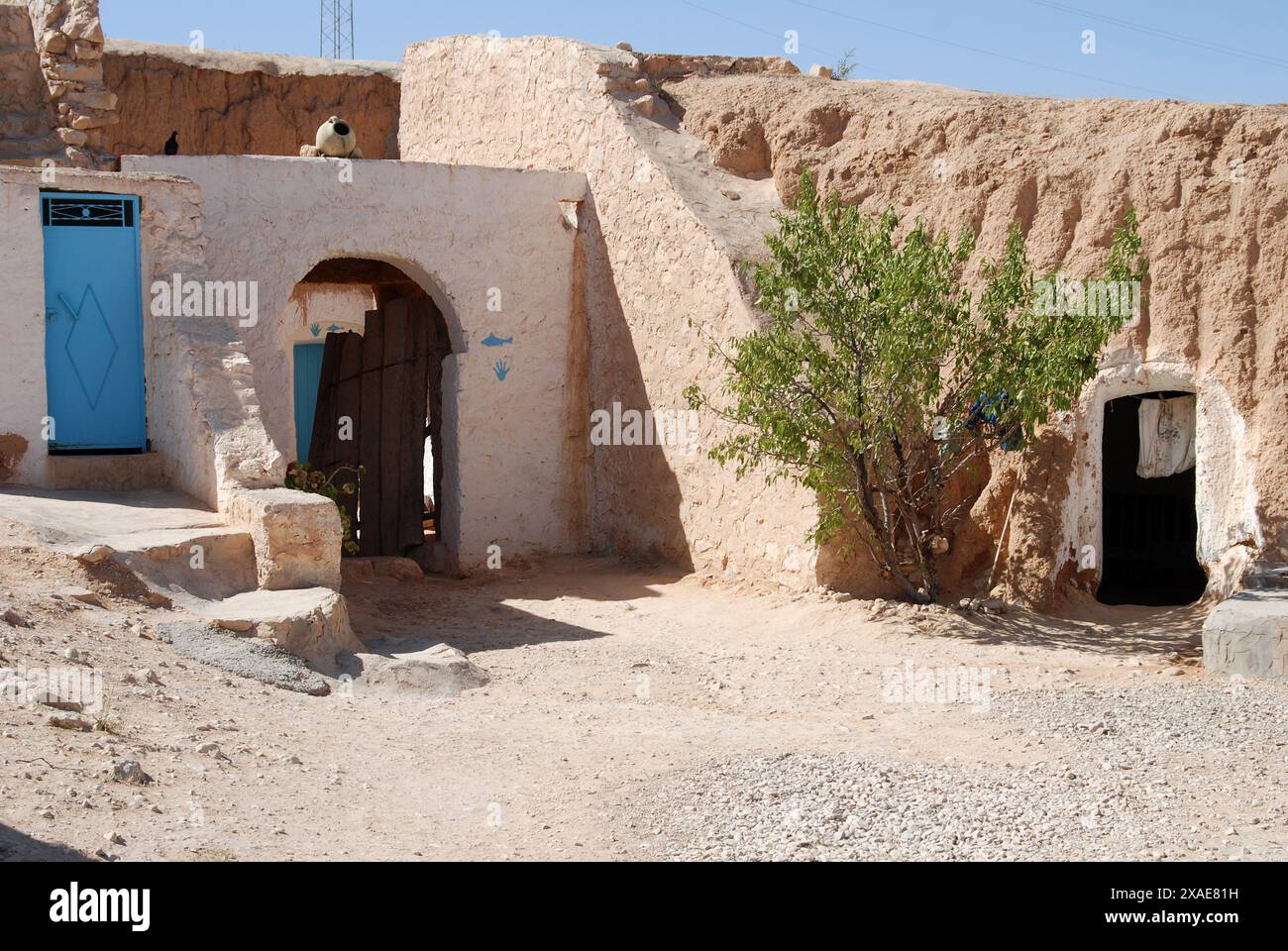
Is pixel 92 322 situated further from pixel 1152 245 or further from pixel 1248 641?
pixel 1248 641

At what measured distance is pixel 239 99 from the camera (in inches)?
779

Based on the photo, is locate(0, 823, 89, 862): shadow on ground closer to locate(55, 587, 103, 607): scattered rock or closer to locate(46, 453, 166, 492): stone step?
locate(55, 587, 103, 607): scattered rock

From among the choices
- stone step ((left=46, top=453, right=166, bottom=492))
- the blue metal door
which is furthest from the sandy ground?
the blue metal door

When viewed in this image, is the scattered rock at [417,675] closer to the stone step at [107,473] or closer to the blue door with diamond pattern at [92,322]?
the stone step at [107,473]

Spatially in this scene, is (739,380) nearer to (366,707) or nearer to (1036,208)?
(1036,208)

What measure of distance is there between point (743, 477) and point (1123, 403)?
3733 mm

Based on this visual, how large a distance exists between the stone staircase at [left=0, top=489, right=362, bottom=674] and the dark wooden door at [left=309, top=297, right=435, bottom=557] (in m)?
4.63

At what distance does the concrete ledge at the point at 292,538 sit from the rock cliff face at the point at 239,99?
12.7 m

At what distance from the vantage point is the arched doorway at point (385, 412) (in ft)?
→ 42.4

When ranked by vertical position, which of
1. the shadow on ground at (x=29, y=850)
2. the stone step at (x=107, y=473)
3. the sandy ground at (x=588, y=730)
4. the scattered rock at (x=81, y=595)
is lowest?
the sandy ground at (x=588, y=730)

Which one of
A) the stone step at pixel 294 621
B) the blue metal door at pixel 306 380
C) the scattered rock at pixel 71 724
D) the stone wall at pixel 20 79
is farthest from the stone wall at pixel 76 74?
the scattered rock at pixel 71 724

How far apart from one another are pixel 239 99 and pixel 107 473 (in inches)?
471

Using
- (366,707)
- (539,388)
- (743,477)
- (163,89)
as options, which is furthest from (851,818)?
(163,89)

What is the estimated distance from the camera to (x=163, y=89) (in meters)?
19.4
